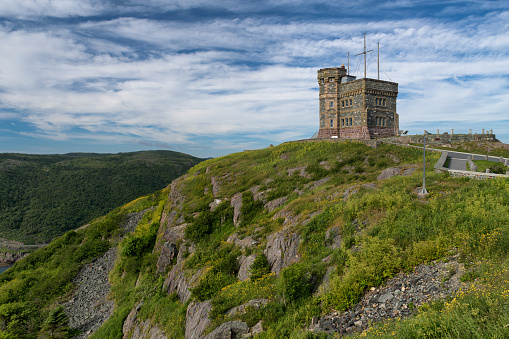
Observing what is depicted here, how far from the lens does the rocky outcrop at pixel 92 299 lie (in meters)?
27.0

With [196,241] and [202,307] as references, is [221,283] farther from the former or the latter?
[196,241]

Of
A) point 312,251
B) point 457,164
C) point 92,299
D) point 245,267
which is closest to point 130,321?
point 92,299

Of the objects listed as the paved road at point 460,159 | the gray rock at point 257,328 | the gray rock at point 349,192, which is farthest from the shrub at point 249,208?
the paved road at point 460,159

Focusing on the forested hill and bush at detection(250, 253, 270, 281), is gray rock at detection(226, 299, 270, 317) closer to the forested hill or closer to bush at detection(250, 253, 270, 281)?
bush at detection(250, 253, 270, 281)

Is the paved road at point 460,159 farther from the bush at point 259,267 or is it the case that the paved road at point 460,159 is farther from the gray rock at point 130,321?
the gray rock at point 130,321

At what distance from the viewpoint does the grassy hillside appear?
821 cm

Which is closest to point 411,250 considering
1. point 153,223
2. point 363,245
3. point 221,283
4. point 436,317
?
point 363,245

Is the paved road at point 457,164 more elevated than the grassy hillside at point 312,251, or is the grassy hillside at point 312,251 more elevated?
the paved road at point 457,164

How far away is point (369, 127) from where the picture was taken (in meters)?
43.6

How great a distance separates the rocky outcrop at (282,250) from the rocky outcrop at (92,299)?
22339 millimetres

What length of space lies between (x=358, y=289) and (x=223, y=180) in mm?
28340

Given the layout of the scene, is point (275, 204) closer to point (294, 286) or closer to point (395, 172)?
point (395, 172)

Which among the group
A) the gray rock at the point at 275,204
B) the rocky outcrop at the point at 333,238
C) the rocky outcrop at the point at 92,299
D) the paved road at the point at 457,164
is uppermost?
the paved road at the point at 457,164

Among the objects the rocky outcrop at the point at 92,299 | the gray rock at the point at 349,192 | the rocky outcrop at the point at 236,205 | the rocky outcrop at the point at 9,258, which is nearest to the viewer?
the gray rock at the point at 349,192
